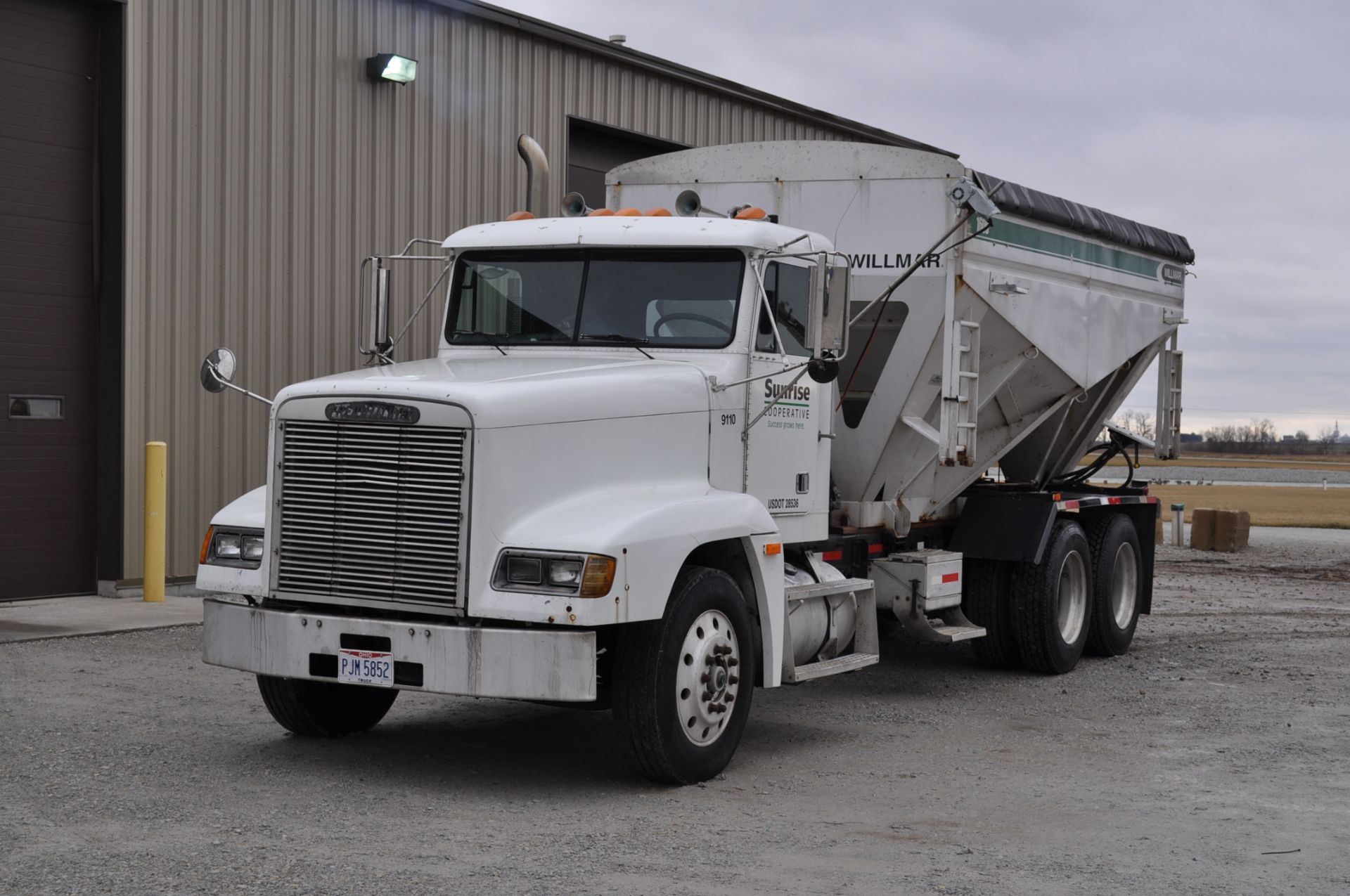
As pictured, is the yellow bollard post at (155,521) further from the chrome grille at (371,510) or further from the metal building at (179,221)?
the chrome grille at (371,510)

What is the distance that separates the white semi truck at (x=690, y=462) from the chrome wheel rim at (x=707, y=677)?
18 millimetres

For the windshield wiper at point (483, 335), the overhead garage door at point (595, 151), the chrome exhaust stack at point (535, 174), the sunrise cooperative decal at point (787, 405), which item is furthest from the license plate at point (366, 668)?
the overhead garage door at point (595, 151)

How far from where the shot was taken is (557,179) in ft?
63.9

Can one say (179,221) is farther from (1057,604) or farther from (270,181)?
(1057,604)

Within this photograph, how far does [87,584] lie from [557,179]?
309 inches

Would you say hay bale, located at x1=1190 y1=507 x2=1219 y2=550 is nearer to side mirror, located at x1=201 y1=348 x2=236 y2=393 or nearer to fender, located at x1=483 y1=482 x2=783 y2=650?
fender, located at x1=483 y1=482 x2=783 y2=650

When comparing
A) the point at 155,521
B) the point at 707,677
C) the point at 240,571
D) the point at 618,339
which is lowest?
the point at 707,677

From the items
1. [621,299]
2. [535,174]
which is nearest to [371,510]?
[621,299]

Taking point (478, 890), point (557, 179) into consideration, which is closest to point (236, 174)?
point (557, 179)

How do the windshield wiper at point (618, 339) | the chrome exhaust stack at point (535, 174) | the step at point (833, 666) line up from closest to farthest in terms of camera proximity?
the windshield wiper at point (618, 339), the step at point (833, 666), the chrome exhaust stack at point (535, 174)

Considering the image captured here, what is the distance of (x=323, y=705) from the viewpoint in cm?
852

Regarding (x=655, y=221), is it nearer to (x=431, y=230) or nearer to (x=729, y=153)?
(x=729, y=153)

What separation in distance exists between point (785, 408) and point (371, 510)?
2.69 metres

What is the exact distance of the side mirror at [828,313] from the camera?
27.3 feet
